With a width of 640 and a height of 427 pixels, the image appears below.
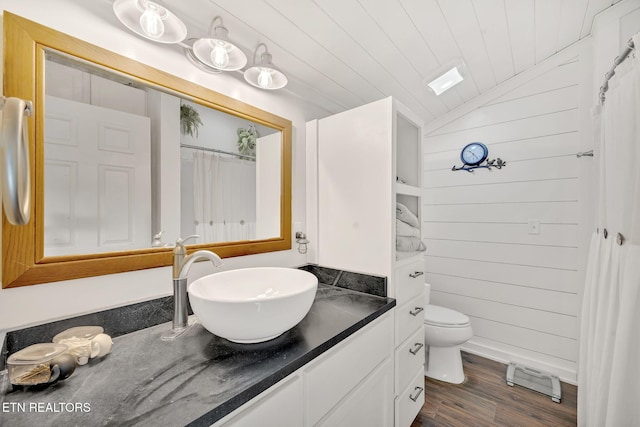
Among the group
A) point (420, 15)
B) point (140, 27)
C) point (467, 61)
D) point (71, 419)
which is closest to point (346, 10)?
point (420, 15)

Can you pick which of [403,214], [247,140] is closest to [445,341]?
[403,214]

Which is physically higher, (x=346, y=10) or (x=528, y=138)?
(x=346, y=10)

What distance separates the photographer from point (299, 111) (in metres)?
1.63

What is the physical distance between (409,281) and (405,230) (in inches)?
11.0

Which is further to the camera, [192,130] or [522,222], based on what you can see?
[522,222]

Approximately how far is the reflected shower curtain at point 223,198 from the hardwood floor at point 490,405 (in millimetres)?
1515

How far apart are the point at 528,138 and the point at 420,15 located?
1364 millimetres

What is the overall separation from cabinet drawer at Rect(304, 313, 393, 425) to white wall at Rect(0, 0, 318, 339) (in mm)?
643

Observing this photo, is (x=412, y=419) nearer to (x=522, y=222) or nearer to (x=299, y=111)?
(x=522, y=222)

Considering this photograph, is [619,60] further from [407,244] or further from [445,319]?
[445,319]

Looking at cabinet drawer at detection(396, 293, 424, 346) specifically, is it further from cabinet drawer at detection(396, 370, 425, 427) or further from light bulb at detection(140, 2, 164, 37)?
light bulb at detection(140, 2, 164, 37)

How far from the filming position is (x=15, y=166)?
463mm

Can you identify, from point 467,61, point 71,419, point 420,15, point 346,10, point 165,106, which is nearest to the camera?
point 71,419

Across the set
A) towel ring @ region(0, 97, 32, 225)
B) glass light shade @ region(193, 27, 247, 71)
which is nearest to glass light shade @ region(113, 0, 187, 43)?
glass light shade @ region(193, 27, 247, 71)
